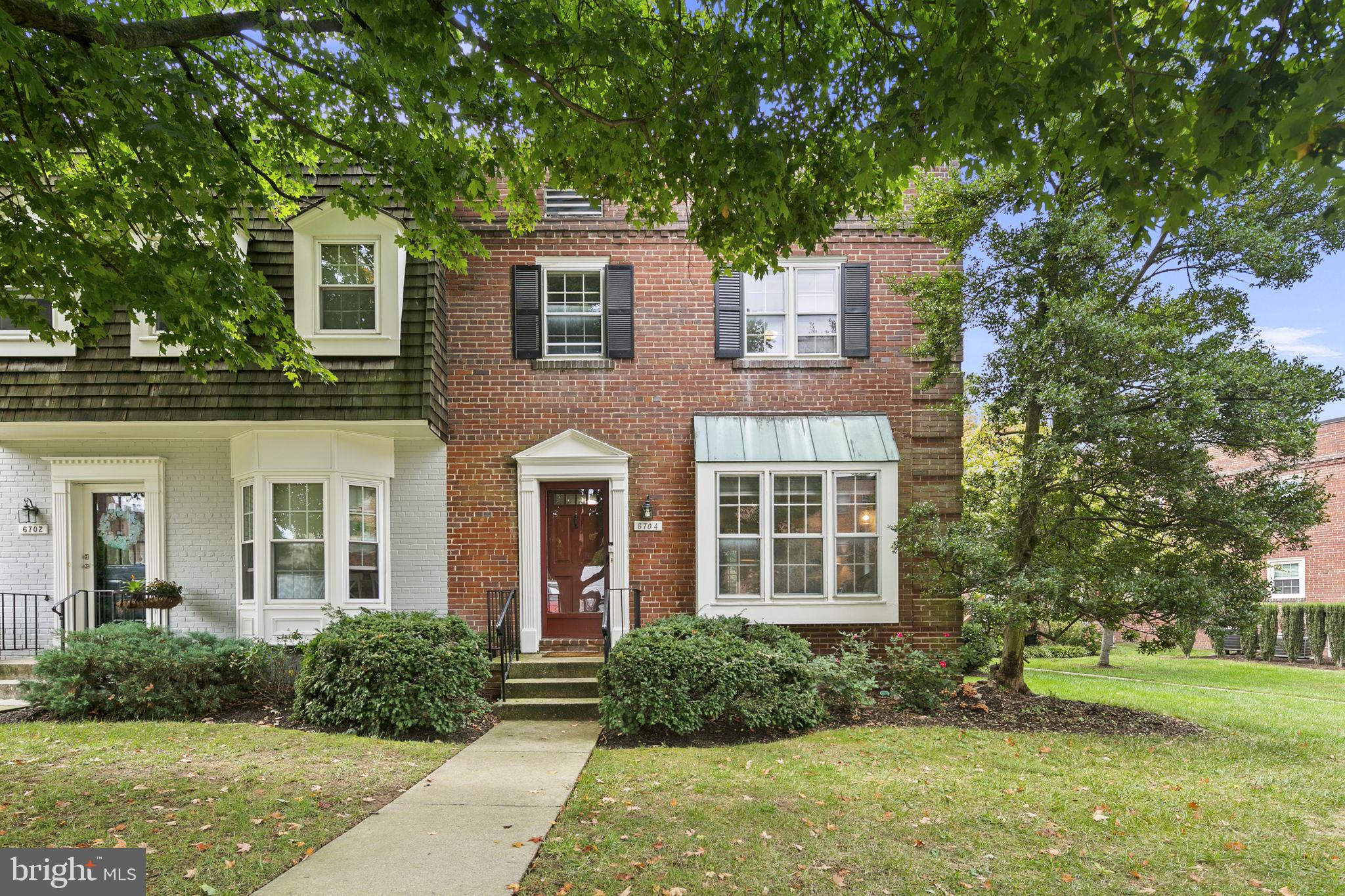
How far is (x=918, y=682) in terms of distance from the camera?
9188 mm

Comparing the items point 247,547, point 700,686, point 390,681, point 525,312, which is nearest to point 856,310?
point 525,312

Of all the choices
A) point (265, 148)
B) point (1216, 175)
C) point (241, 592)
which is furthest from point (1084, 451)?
point (241, 592)

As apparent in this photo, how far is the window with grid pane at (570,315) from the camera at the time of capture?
11.0 metres

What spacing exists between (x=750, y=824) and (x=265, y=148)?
7.54m

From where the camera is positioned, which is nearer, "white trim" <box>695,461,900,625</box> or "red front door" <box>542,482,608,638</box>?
"white trim" <box>695,461,900,625</box>

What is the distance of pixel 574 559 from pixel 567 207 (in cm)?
487

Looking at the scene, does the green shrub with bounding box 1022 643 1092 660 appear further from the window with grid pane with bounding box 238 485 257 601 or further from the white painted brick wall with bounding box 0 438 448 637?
the window with grid pane with bounding box 238 485 257 601

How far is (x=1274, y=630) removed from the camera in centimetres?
1931

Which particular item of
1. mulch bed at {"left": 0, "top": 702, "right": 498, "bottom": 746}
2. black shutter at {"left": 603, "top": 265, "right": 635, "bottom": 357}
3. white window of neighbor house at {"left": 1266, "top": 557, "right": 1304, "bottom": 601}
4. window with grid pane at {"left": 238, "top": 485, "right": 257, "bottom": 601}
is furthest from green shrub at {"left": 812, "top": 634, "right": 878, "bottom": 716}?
white window of neighbor house at {"left": 1266, "top": 557, "right": 1304, "bottom": 601}

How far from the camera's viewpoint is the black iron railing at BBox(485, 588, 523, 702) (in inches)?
374

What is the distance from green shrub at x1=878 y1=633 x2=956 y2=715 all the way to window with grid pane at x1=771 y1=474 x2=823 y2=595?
1.44 metres

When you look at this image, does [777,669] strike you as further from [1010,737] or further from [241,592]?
[241,592]

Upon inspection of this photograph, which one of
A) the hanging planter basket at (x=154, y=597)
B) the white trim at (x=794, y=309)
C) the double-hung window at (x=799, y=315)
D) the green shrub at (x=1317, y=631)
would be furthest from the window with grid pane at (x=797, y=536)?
the green shrub at (x=1317, y=631)

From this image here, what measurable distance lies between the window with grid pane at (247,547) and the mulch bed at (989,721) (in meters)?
5.19
